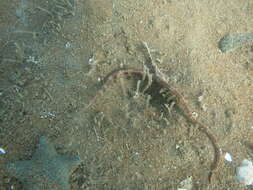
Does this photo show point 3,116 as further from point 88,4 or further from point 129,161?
point 88,4

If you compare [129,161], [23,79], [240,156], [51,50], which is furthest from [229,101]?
[23,79]

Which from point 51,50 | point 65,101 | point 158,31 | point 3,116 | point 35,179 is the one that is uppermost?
point 158,31

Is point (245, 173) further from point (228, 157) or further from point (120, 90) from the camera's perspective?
point (120, 90)

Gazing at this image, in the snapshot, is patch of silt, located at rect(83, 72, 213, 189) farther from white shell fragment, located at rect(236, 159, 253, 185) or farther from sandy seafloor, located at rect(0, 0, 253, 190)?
white shell fragment, located at rect(236, 159, 253, 185)

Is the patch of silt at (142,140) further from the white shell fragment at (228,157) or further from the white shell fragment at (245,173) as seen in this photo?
the white shell fragment at (245,173)

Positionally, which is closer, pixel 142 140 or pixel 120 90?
pixel 142 140

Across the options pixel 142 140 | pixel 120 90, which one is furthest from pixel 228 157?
pixel 120 90
